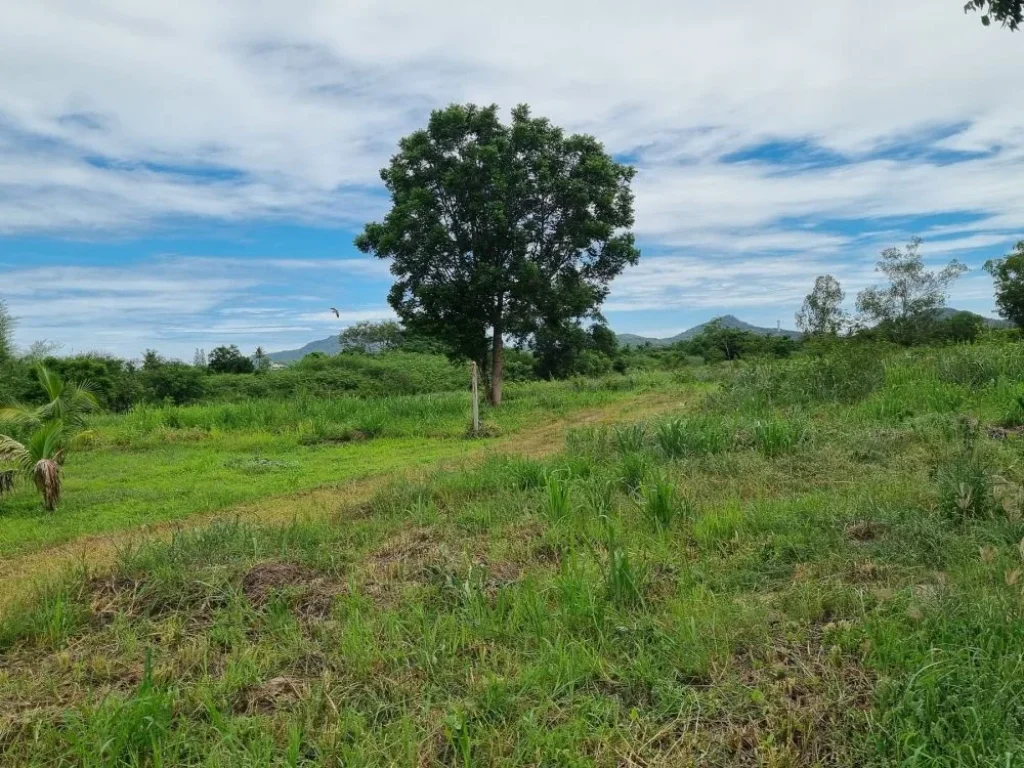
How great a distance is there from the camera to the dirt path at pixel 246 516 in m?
4.68

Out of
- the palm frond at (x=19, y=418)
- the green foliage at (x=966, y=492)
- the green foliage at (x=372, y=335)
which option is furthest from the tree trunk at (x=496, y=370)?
the green foliage at (x=372, y=335)

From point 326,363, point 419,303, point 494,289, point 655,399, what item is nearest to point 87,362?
point 326,363

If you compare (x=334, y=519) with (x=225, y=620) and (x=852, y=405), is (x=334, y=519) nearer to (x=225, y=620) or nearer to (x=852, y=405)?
(x=225, y=620)

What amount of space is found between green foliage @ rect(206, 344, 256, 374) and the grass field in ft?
92.1

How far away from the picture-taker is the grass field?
8.27 ft

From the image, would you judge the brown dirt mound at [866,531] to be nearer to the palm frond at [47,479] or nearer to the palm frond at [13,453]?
the palm frond at [47,479]

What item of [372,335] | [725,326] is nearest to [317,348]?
[372,335]

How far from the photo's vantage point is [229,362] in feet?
108

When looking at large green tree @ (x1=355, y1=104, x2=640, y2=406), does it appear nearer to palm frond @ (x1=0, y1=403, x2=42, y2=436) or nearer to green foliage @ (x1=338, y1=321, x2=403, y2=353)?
palm frond @ (x1=0, y1=403, x2=42, y2=436)

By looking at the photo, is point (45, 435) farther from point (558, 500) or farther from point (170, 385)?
point (170, 385)

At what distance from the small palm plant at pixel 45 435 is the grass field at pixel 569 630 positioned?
0.93 meters

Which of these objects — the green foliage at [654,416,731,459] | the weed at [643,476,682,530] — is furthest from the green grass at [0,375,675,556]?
the weed at [643,476,682,530]

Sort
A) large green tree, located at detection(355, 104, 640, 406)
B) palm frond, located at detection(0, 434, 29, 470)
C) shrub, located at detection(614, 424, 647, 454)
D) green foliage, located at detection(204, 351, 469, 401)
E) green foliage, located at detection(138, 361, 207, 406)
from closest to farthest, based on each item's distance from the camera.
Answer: palm frond, located at detection(0, 434, 29, 470) → shrub, located at detection(614, 424, 647, 454) → large green tree, located at detection(355, 104, 640, 406) → green foliage, located at detection(138, 361, 207, 406) → green foliage, located at detection(204, 351, 469, 401)

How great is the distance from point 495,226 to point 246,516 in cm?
1014
